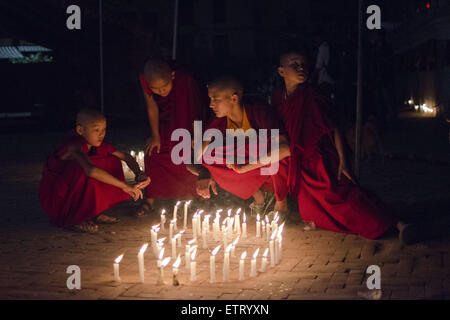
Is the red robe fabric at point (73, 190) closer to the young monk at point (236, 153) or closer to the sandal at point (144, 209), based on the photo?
the sandal at point (144, 209)

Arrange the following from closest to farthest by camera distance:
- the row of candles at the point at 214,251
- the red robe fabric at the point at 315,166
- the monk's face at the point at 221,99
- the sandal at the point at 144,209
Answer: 1. the row of candles at the point at 214,251
2. the red robe fabric at the point at 315,166
3. the monk's face at the point at 221,99
4. the sandal at the point at 144,209

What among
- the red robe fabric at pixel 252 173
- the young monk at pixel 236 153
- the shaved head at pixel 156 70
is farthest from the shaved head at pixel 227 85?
the shaved head at pixel 156 70

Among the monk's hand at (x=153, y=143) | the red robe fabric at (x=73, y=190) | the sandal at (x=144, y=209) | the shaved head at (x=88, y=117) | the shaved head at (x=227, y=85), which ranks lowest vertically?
the sandal at (x=144, y=209)

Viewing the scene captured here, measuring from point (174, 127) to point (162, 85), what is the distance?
537mm

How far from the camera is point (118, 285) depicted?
4.27m

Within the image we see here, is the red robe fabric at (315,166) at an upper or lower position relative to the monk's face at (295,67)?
lower

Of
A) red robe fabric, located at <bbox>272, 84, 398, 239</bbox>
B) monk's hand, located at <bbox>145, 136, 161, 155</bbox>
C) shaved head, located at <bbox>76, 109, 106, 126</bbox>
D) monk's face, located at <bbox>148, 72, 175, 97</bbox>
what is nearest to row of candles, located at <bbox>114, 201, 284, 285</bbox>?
red robe fabric, located at <bbox>272, 84, 398, 239</bbox>

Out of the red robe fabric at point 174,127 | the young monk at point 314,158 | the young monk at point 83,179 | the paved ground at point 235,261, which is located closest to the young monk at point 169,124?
the red robe fabric at point 174,127

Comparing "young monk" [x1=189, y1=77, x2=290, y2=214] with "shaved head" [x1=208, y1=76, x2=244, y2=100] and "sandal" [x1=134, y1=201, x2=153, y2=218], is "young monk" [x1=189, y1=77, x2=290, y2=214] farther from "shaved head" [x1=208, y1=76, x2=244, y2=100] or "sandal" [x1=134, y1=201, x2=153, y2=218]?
"sandal" [x1=134, y1=201, x2=153, y2=218]

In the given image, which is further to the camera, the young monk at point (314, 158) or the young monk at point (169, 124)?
the young monk at point (169, 124)

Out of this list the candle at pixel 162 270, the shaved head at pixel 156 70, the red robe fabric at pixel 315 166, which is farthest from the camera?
the shaved head at pixel 156 70

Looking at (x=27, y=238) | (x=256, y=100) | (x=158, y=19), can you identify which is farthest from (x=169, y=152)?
(x=158, y=19)

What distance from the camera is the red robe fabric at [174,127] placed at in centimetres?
656

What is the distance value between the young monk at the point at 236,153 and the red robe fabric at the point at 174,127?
37 cm
